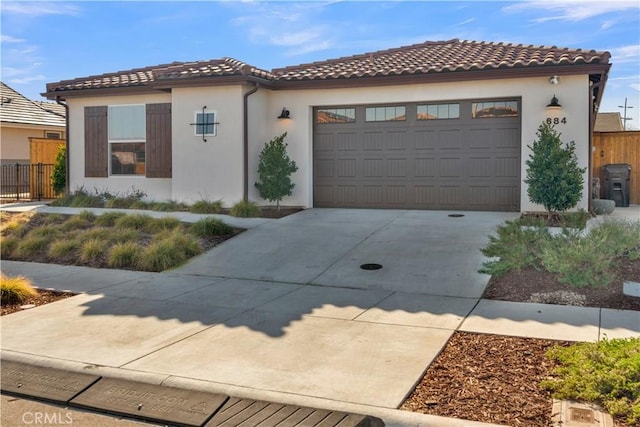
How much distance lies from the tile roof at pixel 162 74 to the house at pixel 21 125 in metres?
6.70

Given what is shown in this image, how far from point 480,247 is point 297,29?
7982mm

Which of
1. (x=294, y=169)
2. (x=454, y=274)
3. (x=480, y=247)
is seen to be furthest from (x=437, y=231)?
(x=294, y=169)

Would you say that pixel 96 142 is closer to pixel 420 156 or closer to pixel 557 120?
pixel 420 156

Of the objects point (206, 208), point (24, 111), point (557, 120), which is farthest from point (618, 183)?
point (24, 111)

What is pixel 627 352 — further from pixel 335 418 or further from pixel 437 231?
pixel 437 231

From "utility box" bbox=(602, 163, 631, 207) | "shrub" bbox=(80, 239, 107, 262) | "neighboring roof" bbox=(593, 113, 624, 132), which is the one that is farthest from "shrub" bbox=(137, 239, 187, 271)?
"neighboring roof" bbox=(593, 113, 624, 132)

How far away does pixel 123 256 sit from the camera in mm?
9469

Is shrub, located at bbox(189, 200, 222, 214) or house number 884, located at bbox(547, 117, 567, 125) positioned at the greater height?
house number 884, located at bbox(547, 117, 567, 125)

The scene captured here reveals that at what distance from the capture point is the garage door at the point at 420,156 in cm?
1309

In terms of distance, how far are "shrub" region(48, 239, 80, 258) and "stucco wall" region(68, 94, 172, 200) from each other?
16.3 feet

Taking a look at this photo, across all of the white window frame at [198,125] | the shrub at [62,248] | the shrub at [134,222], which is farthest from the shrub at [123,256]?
the white window frame at [198,125]

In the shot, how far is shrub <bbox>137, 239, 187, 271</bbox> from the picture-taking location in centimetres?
914

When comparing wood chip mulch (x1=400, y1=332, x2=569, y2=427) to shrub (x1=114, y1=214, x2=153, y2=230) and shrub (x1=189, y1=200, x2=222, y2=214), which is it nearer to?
shrub (x1=114, y1=214, x2=153, y2=230)

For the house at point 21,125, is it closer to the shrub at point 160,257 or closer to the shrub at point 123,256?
the shrub at point 123,256
